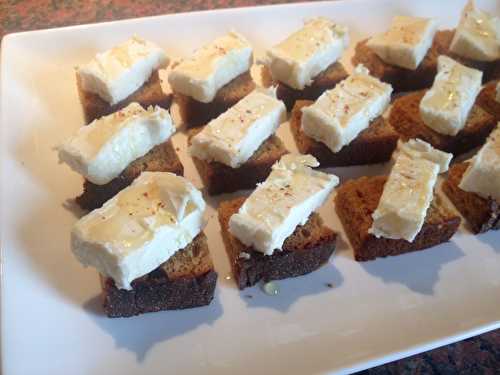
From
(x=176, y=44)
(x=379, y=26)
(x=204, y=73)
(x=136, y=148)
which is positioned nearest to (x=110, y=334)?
(x=136, y=148)

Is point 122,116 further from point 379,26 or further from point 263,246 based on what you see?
point 379,26

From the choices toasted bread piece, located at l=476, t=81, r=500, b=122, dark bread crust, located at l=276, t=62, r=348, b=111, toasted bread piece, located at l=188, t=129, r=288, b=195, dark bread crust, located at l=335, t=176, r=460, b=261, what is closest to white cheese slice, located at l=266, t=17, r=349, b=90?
dark bread crust, located at l=276, t=62, r=348, b=111

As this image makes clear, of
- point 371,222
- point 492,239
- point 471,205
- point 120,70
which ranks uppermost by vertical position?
point 120,70

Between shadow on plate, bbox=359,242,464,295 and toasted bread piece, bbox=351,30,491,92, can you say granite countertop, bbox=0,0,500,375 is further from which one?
shadow on plate, bbox=359,242,464,295

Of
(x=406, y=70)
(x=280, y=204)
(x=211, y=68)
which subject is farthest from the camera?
(x=406, y=70)

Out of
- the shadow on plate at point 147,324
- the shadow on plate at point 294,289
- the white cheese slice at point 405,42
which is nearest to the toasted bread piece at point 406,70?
the white cheese slice at point 405,42

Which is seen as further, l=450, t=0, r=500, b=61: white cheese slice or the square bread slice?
l=450, t=0, r=500, b=61: white cheese slice

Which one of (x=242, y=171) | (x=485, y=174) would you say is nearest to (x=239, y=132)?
(x=242, y=171)

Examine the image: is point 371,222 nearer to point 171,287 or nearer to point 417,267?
point 417,267
